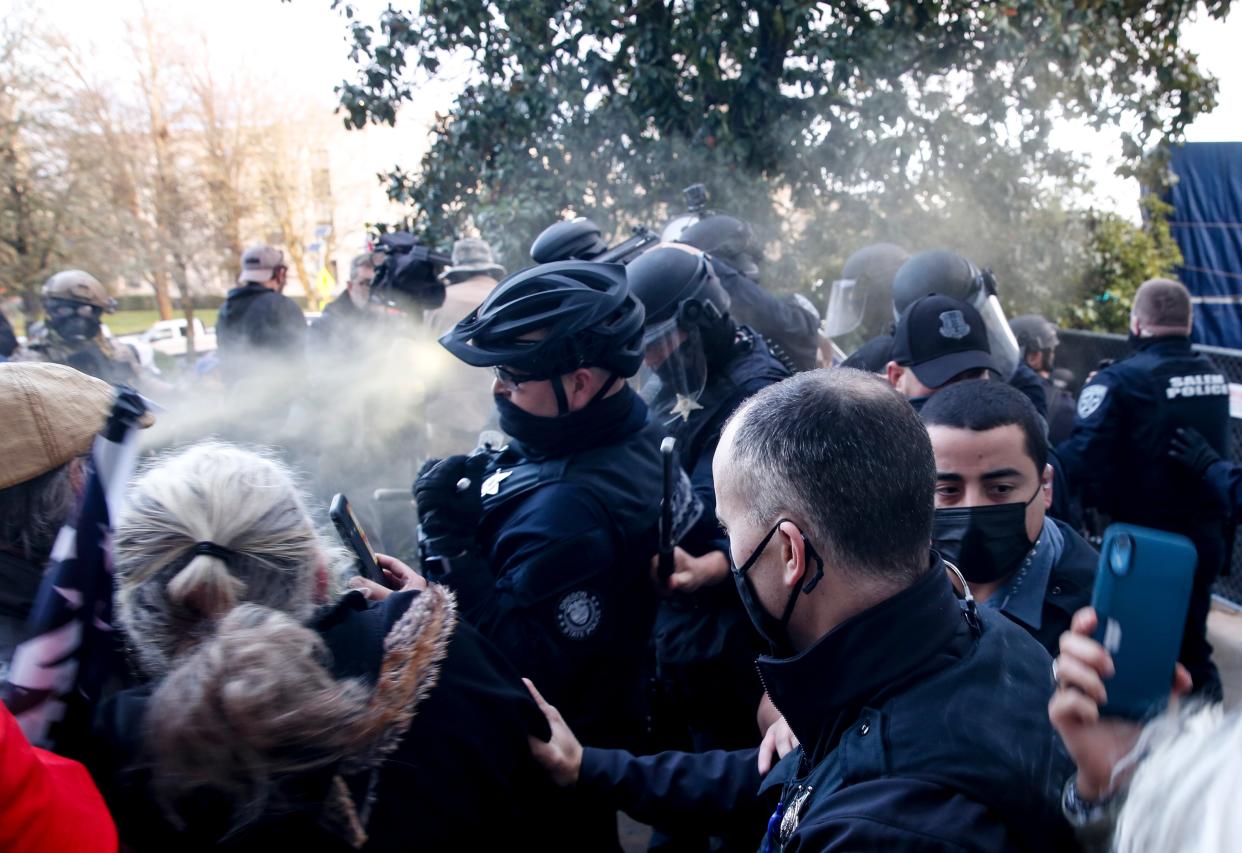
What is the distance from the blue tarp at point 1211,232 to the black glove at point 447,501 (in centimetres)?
1085

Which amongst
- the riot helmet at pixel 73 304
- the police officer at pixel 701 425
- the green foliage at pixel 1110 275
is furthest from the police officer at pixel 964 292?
the green foliage at pixel 1110 275

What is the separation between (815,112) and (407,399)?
4185mm

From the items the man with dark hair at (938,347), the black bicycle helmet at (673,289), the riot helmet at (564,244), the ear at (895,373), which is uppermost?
the riot helmet at (564,244)

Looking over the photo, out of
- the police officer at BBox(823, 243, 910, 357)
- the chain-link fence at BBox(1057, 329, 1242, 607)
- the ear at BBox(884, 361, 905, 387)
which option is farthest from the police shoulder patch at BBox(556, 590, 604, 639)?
the chain-link fence at BBox(1057, 329, 1242, 607)

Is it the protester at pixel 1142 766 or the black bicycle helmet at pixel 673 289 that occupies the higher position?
the black bicycle helmet at pixel 673 289

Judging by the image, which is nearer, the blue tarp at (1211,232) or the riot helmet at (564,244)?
the riot helmet at (564,244)

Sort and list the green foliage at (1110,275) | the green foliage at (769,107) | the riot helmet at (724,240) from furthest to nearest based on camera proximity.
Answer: the green foliage at (1110,275)
the green foliage at (769,107)
the riot helmet at (724,240)

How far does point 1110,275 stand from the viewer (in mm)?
9281

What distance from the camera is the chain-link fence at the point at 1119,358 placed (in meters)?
6.30

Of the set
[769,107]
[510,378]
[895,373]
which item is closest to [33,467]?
[510,378]

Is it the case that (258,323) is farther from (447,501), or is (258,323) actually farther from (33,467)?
(33,467)

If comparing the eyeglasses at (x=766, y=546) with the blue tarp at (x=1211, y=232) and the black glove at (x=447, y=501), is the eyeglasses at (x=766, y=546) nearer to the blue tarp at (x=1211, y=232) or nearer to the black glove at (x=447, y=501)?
the black glove at (x=447, y=501)

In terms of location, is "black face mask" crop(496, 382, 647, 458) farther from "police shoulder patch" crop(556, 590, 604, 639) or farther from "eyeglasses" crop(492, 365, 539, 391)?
"police shoulder patch" crop(556, 590, 604, 639)

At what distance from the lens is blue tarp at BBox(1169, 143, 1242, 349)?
1062 centimetres
